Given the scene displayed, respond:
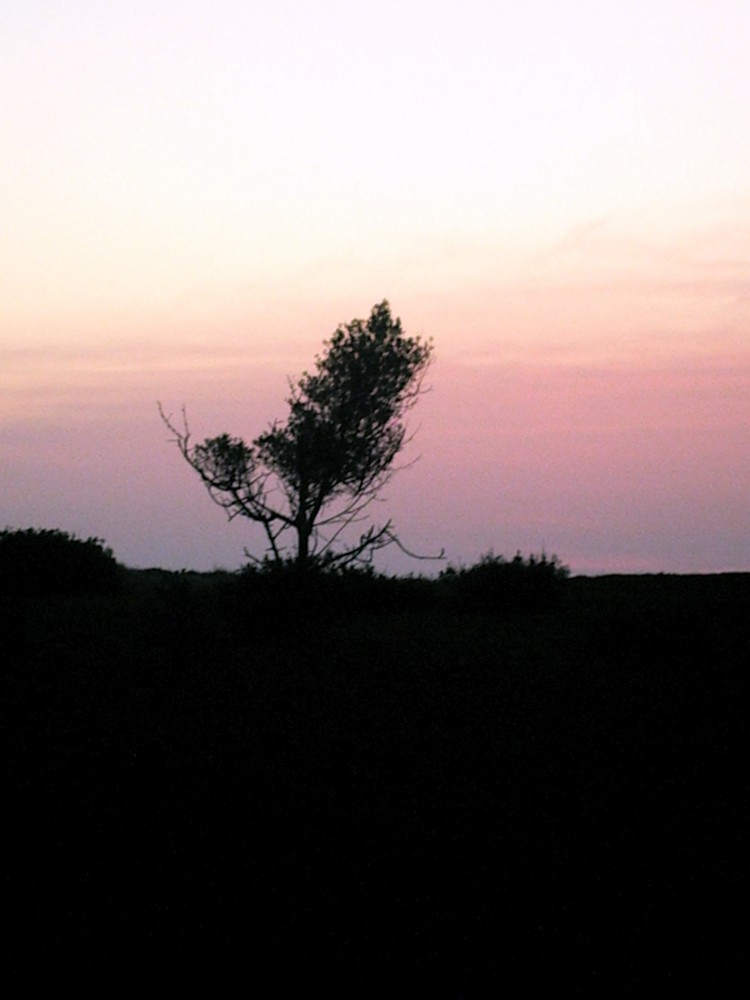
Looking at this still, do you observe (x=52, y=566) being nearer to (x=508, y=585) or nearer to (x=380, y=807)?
(x=508, y=585)

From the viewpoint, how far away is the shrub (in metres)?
19.3

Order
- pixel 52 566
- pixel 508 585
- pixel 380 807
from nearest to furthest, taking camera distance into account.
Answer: pixel 380 807 < pixel 508 585 < pixel 52 566

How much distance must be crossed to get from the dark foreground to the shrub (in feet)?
8.59

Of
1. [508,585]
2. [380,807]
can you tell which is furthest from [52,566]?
[380,807]

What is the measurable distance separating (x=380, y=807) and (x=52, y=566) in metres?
15.9

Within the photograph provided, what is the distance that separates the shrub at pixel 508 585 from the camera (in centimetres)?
1934

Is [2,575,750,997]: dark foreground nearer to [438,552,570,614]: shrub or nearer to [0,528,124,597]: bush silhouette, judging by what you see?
[438,552,570,614]: shrub

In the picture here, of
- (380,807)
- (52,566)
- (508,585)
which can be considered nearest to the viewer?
(380,807)

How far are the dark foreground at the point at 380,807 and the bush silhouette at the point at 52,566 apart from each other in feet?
20.1

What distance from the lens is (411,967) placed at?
5.80 meters

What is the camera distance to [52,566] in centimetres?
2311

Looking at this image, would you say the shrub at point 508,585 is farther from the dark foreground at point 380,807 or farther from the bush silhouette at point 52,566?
the bush silhouette at point 52,566

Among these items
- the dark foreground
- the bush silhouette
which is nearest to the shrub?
the dark foreground

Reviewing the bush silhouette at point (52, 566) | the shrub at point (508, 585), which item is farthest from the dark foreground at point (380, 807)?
the bush silhouette at point (52, 566)
